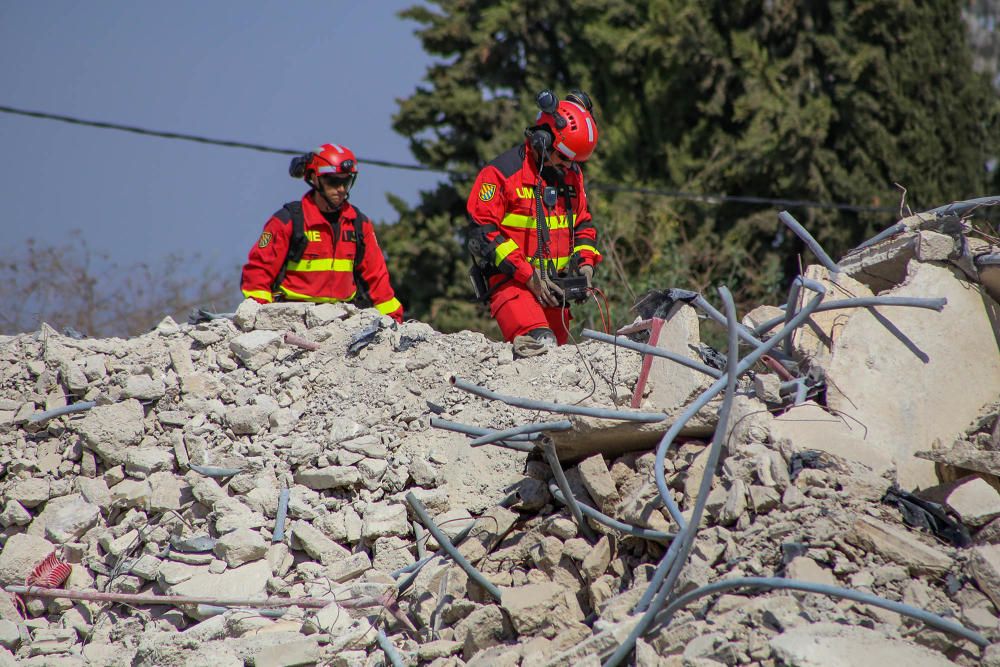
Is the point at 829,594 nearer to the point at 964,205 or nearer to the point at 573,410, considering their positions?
the point at 573,410

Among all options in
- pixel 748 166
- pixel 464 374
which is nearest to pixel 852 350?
pixel 464 374

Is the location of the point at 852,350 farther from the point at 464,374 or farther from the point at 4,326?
the point at 4,326

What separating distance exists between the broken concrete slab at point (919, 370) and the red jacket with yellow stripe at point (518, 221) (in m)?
2.27

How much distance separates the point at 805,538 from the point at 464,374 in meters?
2.21

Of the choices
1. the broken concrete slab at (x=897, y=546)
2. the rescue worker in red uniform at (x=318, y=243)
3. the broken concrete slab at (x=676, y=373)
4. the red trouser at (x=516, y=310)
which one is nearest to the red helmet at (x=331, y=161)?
the rescue worker in red uniform at (x=318, y=243)

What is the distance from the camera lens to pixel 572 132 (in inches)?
227

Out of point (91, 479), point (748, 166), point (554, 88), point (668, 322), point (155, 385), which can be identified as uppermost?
point (554, 88)

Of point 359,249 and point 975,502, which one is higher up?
point 359,249

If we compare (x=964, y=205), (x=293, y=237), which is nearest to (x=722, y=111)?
(x=293, y=237)

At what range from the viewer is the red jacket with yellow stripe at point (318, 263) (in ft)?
20.2

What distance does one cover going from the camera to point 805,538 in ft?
9.95

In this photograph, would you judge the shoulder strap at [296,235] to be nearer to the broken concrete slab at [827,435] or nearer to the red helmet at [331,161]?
the red helmet at [331,161]

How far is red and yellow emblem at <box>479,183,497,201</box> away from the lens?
5.78m

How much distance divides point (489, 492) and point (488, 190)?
7.04 ft
